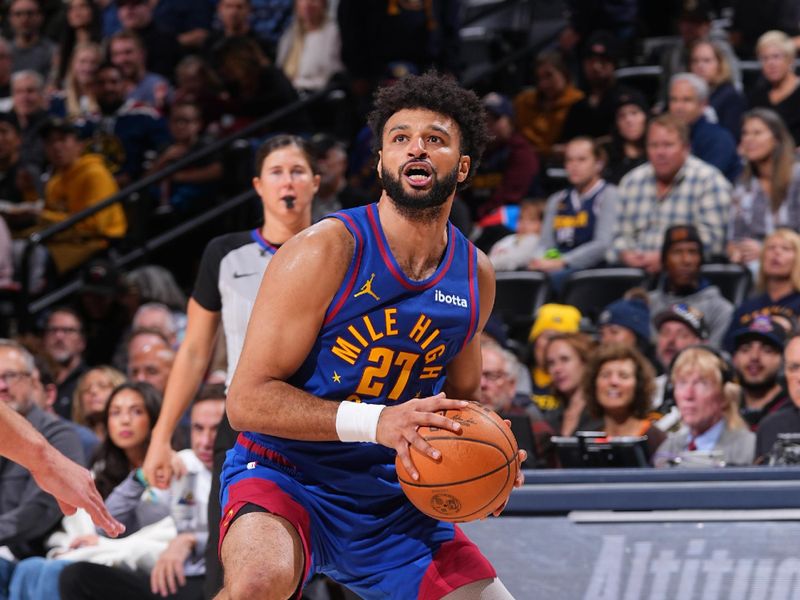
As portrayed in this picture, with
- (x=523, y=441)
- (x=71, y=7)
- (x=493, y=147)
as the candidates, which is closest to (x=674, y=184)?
(x=493, y=147)

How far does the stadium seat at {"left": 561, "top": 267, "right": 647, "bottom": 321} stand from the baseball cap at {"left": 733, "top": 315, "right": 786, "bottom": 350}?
5.36ft

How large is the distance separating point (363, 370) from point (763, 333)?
3.87m

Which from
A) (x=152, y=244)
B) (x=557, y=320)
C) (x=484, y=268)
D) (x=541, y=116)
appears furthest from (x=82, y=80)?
(x=484, y=268)

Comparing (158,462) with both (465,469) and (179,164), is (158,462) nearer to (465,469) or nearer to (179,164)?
(465,469)

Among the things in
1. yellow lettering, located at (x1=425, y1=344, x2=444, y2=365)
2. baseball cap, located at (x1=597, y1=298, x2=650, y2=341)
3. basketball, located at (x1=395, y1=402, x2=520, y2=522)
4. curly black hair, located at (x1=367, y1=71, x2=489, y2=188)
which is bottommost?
baseball cap, located at (x1=597, y1=298, x2=650, y2=341)

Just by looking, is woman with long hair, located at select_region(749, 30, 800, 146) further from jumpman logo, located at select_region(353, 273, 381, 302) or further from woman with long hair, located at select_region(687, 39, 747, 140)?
jumpman logo, located at select_region(353, 273, 381, 302)

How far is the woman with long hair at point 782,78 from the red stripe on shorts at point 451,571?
6735 millimetres

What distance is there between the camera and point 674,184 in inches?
368

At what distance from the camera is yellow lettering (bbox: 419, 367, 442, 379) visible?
4084 millimetres

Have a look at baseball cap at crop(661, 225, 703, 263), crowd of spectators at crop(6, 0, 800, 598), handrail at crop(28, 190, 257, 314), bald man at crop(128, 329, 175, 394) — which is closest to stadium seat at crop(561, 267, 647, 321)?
crowd of spectators at crop(6, 0, 800, 598)

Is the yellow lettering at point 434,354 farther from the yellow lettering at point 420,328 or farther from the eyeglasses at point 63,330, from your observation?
the eyeglasses at point 63,330

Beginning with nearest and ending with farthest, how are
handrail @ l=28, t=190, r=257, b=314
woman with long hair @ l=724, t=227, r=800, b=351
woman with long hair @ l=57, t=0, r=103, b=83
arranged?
woman with long hair @ l=724, t=227, r=800, b=351 < handrail @ l=28, t=190, r=257, b=314 < woman with long hair @ l=57, t=0, r=103, b=83

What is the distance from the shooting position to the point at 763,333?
7.30 m

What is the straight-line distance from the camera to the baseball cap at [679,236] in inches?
340
